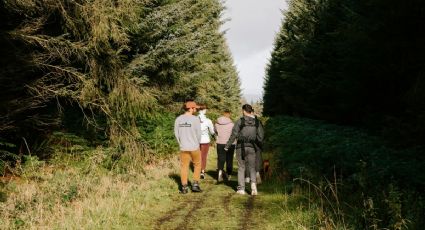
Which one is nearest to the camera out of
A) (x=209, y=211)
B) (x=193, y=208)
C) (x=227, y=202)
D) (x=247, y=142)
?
(x=209, y=211)

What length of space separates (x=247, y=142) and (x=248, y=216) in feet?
8.16

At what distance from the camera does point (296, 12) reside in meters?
26.9

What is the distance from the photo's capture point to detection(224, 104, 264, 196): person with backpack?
9.43 meters

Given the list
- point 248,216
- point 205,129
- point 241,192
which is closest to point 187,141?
point 241,192

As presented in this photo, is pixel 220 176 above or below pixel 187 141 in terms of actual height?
below

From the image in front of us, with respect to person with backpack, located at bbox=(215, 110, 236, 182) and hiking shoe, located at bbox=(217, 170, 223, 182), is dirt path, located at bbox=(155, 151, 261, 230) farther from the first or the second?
person with backpack, located at bbox=(215, 110, 236, 182)

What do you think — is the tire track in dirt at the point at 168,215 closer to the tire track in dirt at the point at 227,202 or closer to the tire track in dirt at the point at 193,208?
the tire track in dirt at the point at 193,208

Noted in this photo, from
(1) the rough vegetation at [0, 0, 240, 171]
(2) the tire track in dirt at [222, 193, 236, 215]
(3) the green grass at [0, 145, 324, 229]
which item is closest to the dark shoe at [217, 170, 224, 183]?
(3) the green grass at [0, 145, 324, 229]

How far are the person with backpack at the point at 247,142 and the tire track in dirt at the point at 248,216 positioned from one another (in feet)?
2.40

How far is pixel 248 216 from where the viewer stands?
7.37 meters

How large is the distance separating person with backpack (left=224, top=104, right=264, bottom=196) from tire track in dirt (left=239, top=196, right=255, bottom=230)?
733mm

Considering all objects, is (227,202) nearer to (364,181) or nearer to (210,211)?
(210,211)

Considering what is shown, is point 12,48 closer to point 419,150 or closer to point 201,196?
point 201,196

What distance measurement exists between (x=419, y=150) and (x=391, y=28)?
12.5 feet
